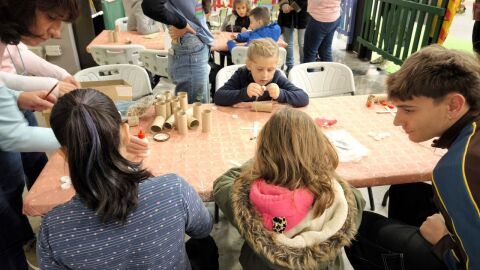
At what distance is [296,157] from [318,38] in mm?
3353

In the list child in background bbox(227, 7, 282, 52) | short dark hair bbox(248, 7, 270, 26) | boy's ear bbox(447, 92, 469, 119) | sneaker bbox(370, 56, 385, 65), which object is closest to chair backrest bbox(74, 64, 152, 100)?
child in background bbox(227, 7, 282, 52)

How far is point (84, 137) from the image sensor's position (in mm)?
838

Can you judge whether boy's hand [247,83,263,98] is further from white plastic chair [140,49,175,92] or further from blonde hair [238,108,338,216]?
white plastic chair [140,49,175,92]

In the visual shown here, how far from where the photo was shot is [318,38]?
4.09 metres

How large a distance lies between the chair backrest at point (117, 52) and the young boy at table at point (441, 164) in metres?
2.47

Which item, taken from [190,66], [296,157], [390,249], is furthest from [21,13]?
[390,249]

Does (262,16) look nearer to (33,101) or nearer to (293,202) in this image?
(33,101)

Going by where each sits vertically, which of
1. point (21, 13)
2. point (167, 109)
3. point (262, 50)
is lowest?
point (167, 109)

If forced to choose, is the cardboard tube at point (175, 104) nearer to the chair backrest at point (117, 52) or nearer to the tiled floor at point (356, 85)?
the tiled floor at point (356, 85)

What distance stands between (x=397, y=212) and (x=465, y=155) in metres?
0.78

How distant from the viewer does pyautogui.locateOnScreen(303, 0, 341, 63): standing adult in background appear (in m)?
3.89

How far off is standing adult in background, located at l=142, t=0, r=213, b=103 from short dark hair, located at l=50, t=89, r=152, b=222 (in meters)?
1.47

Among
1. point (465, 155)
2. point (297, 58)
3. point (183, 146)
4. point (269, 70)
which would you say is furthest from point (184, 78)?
point (297, 58)

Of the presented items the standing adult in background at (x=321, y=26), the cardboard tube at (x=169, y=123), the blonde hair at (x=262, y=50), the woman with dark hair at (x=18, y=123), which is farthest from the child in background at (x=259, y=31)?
the woman with dark hair at (x=18, y=123)
